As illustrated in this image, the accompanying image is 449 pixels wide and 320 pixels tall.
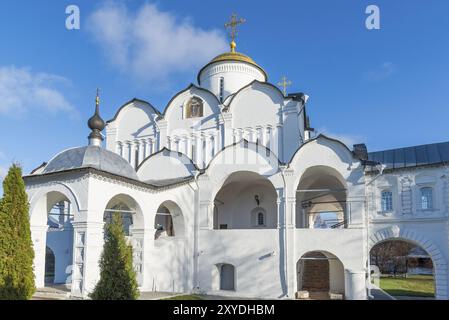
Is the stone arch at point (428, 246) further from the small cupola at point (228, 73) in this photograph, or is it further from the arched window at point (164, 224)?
the small cupola at point (228, 73)

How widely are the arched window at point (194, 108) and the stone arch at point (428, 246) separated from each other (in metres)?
8.94

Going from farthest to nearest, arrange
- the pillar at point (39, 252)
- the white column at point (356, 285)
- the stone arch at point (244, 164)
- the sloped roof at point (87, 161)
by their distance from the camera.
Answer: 1. the stone arch at point (244, 164)
2. the white column at point (356, 285)
3. the pillar at point (39, 252)
4. the sloped roof at point (87, 161)

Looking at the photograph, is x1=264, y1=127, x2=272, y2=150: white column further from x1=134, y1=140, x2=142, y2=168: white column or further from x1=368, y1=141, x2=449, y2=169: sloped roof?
x1=134, y1=140, x2=142, y2=168: white column

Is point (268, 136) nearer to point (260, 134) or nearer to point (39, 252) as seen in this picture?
point (260, 134)

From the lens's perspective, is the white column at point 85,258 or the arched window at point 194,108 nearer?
the white column at point 85,258


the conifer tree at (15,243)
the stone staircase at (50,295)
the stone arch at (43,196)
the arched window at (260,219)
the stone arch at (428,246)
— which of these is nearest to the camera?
the conifer tree at (15,243)

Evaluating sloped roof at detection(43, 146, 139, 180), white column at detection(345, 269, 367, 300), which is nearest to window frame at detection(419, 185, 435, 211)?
white column at detection(345, 269, 367, 300)

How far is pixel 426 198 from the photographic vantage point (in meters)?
13.6

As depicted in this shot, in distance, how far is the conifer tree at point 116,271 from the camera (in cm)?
796

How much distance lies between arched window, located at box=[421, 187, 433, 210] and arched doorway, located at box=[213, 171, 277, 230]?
5961mm

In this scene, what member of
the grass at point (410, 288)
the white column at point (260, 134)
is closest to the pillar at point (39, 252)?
the white column at point (260, 134)

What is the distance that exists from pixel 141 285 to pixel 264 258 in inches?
172

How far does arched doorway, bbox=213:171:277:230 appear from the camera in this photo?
→ 691 inches
